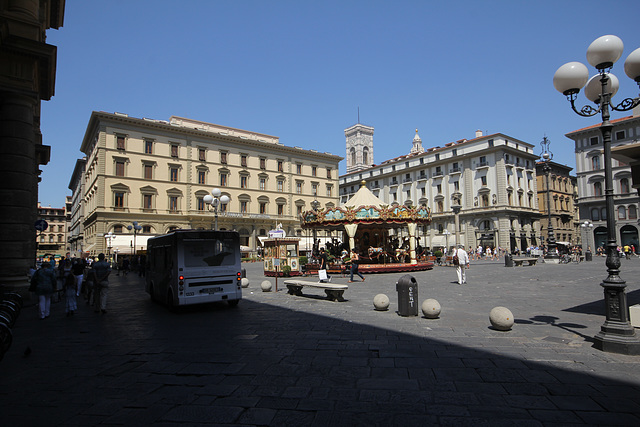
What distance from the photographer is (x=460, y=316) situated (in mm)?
8930

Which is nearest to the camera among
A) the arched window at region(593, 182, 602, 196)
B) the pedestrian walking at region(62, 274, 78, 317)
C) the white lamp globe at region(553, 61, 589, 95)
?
the white lamp globe at region(553, 61, 589, 95)

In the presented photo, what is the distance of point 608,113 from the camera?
646 cm

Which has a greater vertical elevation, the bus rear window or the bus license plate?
the bus rear window

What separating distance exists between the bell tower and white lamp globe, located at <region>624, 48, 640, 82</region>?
98794 millimetres

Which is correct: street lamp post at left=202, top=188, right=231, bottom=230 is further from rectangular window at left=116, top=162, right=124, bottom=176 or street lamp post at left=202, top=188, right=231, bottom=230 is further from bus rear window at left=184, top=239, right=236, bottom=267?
rectangular window at left=116, top=162, right=124, bottom=176

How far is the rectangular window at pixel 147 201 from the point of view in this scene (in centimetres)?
4627

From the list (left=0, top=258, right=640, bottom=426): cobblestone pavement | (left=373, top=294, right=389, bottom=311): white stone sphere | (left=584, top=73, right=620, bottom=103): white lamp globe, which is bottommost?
(left=0, top=258, right=640, bottom=426): cobblestone pavement

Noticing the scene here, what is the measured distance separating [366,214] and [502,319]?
54.8ft

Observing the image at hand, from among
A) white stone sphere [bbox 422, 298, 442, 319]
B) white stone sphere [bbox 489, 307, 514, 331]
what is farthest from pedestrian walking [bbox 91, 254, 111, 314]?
white stone sphere [bbox 489, 307, 514, 331]

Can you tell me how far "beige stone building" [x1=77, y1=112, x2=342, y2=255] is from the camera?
144 ft

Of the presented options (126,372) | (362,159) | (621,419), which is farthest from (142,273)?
(362,159)

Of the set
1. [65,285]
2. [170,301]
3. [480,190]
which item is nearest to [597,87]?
[170,301]

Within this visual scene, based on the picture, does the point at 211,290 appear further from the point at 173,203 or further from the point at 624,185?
the point at 624,185

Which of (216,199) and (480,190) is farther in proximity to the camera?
(480,190)
